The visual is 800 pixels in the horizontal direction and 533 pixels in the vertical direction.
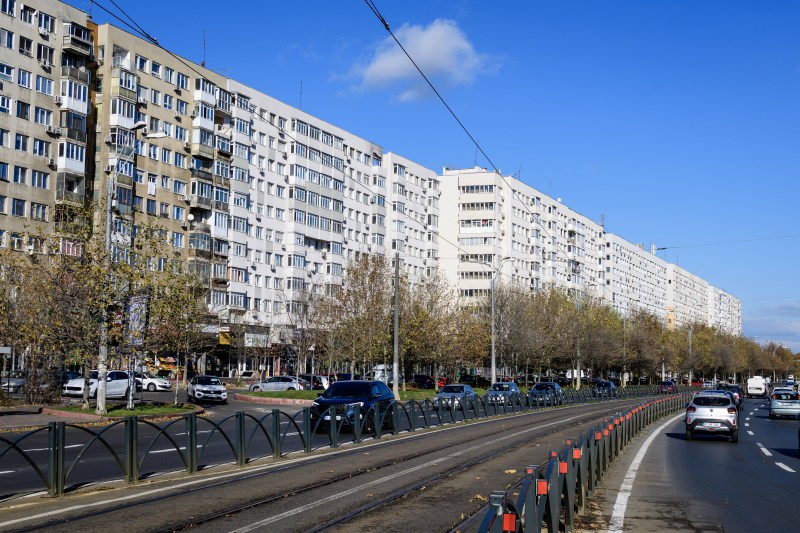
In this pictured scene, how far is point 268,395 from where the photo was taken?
48.3m

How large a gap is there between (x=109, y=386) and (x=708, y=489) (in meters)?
36.9

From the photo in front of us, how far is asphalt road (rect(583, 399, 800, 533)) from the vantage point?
467 inches

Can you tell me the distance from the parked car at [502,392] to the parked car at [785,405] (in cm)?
1319

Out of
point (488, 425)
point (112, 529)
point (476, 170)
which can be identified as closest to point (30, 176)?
point (488, 425)

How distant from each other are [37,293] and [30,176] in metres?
27.7

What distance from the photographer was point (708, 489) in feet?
51.2

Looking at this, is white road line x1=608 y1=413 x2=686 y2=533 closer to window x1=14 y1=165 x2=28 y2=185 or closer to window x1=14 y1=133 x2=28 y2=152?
window x1=14 y1=165 x2=28 y2=185

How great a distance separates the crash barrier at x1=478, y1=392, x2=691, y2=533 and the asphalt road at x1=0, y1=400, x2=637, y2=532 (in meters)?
1.40

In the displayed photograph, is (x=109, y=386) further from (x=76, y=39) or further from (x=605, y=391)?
(x=605, y=391)

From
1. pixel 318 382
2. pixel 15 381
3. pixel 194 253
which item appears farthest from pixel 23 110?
pixel 318 382

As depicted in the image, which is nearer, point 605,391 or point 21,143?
point 21,143

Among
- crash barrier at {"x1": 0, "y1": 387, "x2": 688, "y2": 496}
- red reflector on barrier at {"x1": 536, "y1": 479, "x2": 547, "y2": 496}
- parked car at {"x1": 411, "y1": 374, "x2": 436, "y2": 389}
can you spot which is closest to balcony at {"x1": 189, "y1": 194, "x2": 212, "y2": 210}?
parked car at {"x1": 411, "y1": 374, "x2": 436, "y2": 389}

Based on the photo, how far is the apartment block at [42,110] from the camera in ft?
199

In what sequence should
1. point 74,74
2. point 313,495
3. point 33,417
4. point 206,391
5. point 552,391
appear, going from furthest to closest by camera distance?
point 74,74, point 552,391, point 206,391, point 33,417, point 313,495
